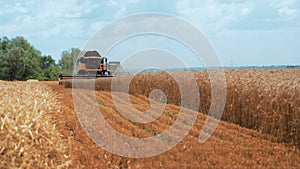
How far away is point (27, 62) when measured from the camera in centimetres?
4409

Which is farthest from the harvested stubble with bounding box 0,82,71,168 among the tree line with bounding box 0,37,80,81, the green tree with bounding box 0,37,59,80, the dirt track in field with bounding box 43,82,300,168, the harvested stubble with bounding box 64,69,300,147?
the green tree with bounding box 0,37,59,80

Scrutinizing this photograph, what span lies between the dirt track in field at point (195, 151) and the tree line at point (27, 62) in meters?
31.0

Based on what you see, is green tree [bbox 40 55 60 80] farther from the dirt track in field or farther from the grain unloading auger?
the dirt track in field

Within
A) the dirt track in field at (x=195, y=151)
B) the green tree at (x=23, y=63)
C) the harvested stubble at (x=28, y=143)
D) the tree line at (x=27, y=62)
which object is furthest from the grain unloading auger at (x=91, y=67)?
the harvested stubble at (x=28, y=143)

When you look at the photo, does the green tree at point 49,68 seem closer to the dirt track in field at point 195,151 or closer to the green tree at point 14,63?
the green tree at point 14,63

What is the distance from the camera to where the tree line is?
139 feet

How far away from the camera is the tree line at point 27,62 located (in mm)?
42500

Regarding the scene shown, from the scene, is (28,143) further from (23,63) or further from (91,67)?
(23,63)

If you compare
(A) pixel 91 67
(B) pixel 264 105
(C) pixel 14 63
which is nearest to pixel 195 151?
(B) pixel 264 105

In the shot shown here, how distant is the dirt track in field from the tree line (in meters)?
31.0

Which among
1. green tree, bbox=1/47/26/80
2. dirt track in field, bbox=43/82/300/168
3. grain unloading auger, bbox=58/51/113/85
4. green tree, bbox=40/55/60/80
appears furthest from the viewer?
green tree, bbox=40/55/60/80

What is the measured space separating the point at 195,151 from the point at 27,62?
40126 millimetres

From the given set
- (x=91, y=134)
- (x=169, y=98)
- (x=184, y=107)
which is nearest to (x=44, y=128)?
(x=91, y=134)

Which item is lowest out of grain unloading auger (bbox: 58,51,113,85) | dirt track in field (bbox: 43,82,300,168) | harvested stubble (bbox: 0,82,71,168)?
dirt track in field (bbox: 43,82,300,168)
